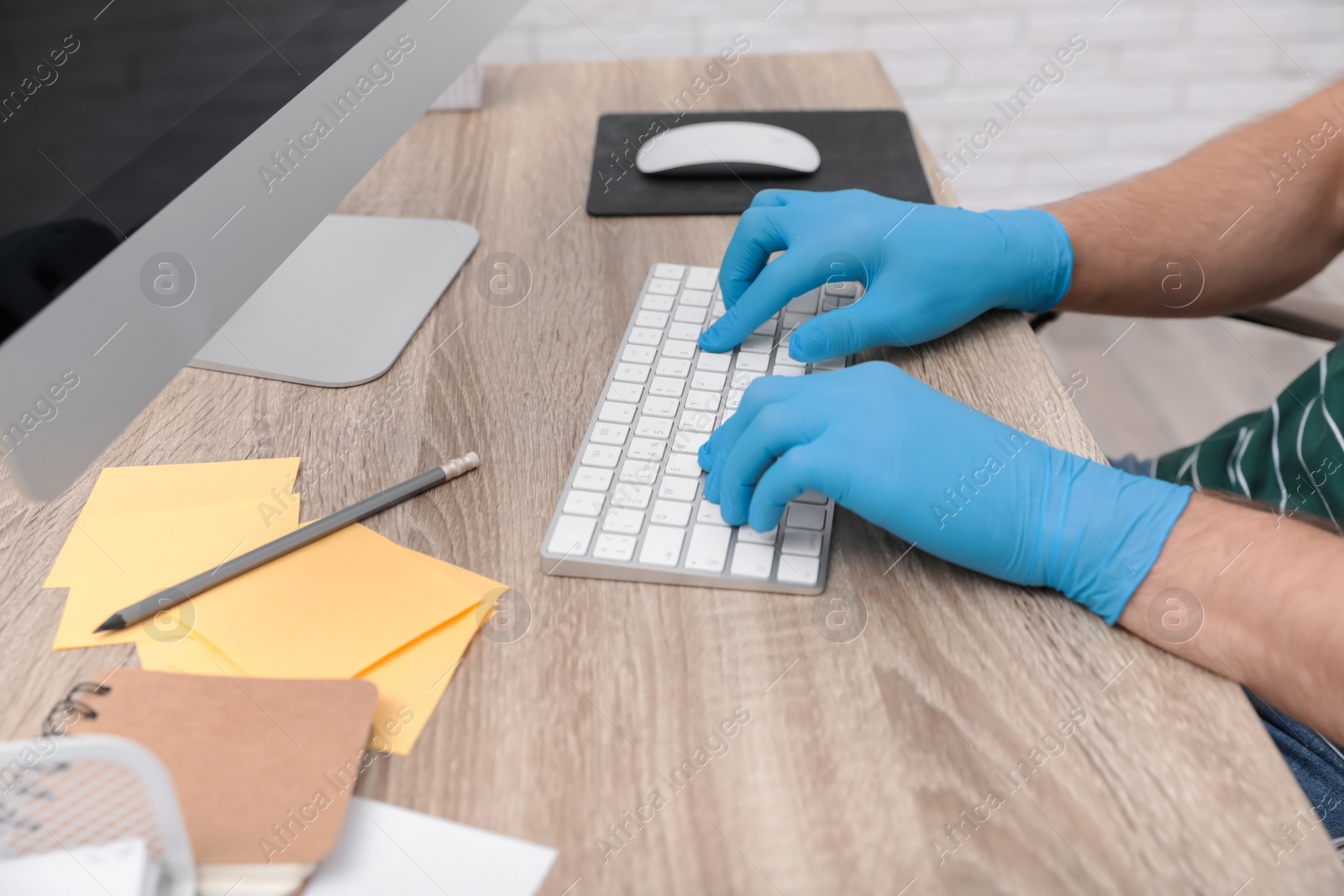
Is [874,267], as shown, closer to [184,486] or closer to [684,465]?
[684,465]

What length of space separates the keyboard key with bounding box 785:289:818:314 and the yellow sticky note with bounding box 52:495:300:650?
394 millimetres

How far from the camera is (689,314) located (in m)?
0.70

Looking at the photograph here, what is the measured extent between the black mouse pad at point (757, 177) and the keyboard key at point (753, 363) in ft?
0.82

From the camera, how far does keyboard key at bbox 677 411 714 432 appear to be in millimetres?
595

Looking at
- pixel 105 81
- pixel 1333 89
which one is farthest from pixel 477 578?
pixel 1333 89

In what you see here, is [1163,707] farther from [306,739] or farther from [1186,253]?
[1186,253]

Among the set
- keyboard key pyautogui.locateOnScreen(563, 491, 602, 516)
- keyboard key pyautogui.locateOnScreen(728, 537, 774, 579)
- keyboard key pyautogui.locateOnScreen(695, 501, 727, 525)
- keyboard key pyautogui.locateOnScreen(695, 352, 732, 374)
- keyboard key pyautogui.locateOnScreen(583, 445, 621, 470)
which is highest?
keyboard key pyautogui.locateOnScreen(583, 445, 621, 470)

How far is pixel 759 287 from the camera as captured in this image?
653 millimetres

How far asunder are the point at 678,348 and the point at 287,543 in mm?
299

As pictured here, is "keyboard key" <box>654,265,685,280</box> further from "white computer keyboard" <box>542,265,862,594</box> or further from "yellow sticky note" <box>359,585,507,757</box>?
"yellow sticky note" <box>359,585,507,757</box>

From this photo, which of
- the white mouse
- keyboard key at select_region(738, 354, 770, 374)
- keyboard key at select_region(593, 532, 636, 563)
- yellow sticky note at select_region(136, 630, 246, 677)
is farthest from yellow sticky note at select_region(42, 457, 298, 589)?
the white mouse

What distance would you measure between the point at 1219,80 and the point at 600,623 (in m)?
1.94

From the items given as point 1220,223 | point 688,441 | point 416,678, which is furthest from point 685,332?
point 1220,223

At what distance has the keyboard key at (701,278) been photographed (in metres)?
0.73
